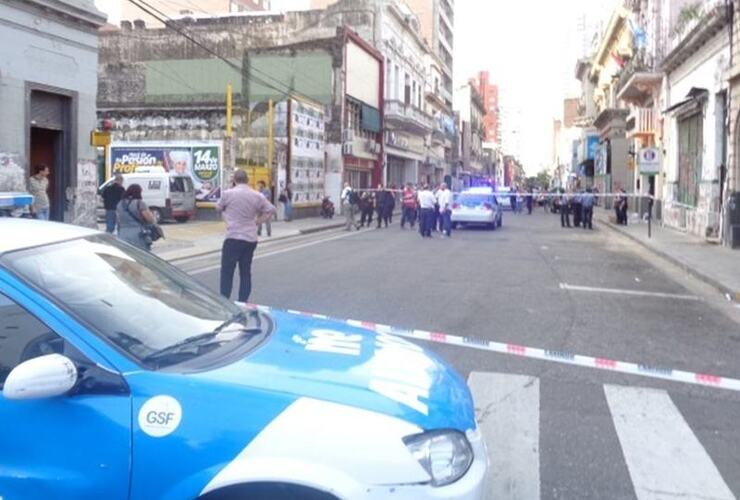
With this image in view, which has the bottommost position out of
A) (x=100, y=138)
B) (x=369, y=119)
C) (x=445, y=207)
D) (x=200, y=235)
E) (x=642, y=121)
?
(x=200, y=235)

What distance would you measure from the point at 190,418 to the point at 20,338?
0.83 m

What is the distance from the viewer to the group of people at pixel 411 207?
25.2 m

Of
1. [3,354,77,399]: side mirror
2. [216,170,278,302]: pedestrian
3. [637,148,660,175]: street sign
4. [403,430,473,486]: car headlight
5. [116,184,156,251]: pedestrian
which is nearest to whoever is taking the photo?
[3,354,77,399]: side mirror

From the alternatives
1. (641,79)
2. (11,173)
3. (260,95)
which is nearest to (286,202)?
(260,95)

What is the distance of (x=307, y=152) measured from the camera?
3672 centimetres

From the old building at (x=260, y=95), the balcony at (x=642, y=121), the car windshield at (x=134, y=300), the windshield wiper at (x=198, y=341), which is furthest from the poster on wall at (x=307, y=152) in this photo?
the windshield wiper at (x=198, y=341)

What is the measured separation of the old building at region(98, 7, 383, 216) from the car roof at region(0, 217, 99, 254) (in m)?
28.4

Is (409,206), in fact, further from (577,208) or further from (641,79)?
(641,79)

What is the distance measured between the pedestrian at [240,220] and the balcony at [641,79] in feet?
89.9

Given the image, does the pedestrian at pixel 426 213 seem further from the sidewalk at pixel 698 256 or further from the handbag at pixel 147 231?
the handbag at pixel 147 231

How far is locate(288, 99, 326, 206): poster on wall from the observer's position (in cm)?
3478

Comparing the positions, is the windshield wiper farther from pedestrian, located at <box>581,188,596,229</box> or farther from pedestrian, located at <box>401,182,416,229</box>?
pedestrian, located at <box>581,188,596,229</box>

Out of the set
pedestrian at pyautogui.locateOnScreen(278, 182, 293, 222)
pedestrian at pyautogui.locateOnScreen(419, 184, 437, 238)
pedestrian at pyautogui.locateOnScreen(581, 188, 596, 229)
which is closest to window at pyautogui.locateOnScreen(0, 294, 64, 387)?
pedestrian at pyautogui.locateOnScreen(419, 184, 437, 238)

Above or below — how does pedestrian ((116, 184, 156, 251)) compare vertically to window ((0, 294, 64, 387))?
above
